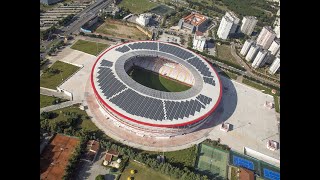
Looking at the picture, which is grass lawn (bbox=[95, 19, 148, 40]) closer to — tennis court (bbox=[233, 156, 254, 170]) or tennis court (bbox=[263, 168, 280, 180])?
tennis court (bbox=[233, 156, 254, 170])

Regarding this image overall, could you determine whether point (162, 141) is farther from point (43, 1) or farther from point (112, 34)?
point (43, 1)

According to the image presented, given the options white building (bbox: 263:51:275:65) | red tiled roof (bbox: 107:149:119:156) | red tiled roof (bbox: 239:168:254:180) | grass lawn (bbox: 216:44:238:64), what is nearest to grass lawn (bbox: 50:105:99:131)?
red tiled roof (bbox: 107:149:119:156)

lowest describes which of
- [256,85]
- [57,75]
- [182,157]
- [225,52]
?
[182,157]

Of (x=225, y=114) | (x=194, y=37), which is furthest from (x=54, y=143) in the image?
(x=194, y=37)

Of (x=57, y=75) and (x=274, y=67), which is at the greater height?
(x=274, y=67)

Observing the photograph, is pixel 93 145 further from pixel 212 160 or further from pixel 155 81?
pixel 155 81

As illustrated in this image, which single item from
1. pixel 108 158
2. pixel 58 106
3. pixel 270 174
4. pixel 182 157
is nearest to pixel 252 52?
pixel 270 174
